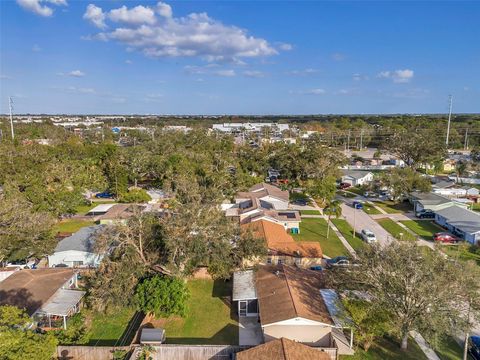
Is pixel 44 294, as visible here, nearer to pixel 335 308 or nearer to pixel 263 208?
pixel 335 308

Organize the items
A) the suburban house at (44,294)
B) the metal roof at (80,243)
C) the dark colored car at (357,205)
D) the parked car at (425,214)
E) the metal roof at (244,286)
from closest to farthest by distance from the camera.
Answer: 1. the suburban house at (44,294)
2. the metal roof at (244,286)
3. the metal roof at (80,243)
4. the parked car at (425,214)
5. the dark colored car at (357,205)

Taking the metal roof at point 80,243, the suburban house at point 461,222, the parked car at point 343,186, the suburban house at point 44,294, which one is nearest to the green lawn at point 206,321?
the suburban house at point 44,294

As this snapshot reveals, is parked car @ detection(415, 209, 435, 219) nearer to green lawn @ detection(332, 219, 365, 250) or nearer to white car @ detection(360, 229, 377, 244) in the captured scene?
green lawn @ detection(332, 219, 365, 250)

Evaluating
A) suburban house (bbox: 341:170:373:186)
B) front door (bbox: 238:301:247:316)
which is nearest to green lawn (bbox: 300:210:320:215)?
suburban house (bbox: 341:170:373:186)

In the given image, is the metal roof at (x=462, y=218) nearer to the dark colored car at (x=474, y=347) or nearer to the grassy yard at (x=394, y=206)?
the grassy yard at (x=394, y=206)

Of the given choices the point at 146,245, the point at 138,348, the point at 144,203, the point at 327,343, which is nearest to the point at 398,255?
the point at 327,343

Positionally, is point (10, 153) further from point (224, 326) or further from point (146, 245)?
point (224, 326)

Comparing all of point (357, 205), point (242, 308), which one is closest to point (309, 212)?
point (357, 205)
